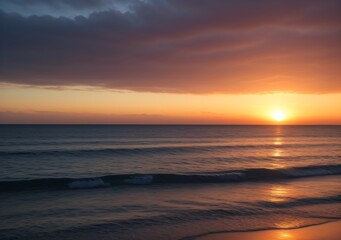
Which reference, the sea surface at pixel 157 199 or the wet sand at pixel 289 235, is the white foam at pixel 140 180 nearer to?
the sea surface at pixel 157 199

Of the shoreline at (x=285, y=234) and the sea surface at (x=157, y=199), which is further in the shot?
the sea surface at (x=157, y=199)

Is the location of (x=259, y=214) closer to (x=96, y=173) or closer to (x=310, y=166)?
(x=96, y=173)

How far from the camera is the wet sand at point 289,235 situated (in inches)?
437

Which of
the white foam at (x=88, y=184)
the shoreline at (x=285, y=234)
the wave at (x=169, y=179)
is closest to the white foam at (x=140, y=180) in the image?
the wave at (x=169, y=179)

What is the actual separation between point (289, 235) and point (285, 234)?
0.46ft

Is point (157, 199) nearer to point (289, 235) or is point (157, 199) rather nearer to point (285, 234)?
point (285, 234)

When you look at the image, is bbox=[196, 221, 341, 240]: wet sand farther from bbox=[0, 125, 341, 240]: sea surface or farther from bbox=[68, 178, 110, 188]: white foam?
bbox=[68, 178, 110, 188]: white foam

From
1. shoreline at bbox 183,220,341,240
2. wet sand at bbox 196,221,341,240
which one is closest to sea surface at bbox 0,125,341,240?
shoreline at bbox 183,220,341,240

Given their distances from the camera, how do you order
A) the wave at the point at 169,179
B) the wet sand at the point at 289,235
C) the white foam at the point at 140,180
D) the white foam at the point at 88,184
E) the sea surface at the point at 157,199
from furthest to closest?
the white foam at the point at 140,180 < the white foam at the point at 88,184 < the wave at the point at 169,179 < the sea surface at the point at 157,199 < the wet sand at the point at 289,235

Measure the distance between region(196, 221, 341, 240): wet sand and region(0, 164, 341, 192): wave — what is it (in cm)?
1078

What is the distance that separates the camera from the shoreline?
1110cm

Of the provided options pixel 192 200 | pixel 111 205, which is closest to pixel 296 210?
pixel 192 200

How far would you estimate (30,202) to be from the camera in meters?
16.3

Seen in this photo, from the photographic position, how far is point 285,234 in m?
11.5
